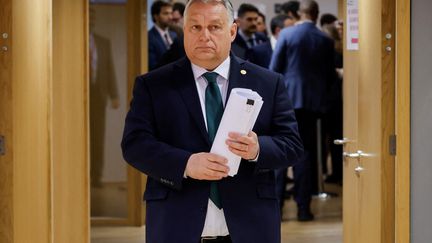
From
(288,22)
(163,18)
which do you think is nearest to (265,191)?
(163,18)

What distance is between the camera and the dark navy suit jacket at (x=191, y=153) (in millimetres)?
2709

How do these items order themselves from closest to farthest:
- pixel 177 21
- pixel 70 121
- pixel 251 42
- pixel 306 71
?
pixel 70 121 → pixel 306 71 → pixel 177 21 → pixel 251 42

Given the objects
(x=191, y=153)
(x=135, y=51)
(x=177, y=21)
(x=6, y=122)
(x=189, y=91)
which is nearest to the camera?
(x=191, y=153)

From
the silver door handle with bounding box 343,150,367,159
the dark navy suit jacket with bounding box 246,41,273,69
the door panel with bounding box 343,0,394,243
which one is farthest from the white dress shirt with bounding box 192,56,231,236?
the dark navy suit jacket with bounding box 246,41,273,69

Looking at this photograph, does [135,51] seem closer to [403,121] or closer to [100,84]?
[100,84]

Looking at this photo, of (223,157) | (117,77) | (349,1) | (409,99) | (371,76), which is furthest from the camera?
(117,77)

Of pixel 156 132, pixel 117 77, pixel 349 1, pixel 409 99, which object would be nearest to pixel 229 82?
pixel 156 132

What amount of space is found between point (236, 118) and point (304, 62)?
4.88 m

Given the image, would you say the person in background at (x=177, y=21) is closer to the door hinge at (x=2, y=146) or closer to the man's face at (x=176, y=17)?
the man's face at (x=176, y=17)

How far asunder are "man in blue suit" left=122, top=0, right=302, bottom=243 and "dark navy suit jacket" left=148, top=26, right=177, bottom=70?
4.80 meters

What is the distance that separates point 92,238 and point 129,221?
549 mm

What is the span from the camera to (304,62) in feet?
24.0

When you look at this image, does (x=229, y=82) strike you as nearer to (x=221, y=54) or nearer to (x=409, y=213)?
(x=221, y=54)

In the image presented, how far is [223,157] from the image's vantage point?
2.58 meters
